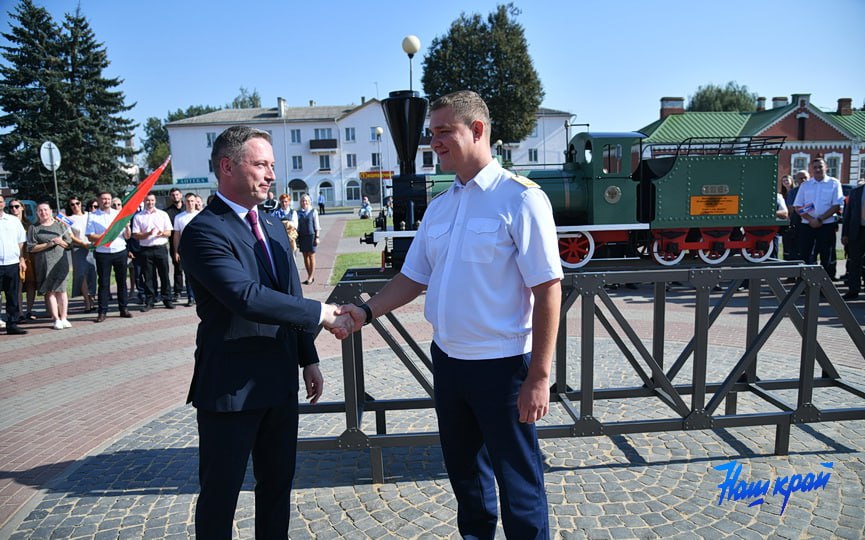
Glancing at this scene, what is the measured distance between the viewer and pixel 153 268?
1034cm

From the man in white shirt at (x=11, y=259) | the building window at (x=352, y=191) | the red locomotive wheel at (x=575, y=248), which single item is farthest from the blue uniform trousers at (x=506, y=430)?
the building window at (x=352, y=191)

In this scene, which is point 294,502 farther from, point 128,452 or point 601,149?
point 601,149

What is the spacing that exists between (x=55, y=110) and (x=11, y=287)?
37539 millimetres

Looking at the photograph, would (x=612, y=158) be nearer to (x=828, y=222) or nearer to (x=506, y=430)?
(x=828, y=222)

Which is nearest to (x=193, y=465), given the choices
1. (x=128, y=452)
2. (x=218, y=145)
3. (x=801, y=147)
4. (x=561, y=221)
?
(x=128, y=452)

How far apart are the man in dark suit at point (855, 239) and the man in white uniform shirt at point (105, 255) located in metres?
12.3

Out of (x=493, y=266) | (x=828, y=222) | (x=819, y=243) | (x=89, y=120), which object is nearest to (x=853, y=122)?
(x=819, y=243)

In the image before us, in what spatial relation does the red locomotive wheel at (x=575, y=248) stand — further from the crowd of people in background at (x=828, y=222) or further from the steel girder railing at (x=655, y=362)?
the steel girder railing at (x=655, y=362)

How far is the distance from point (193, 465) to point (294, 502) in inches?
40.6

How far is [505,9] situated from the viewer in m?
45.4

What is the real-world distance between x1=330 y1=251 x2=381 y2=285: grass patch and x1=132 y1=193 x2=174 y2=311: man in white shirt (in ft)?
13.0

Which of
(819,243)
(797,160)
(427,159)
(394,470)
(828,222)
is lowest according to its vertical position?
(394,470)

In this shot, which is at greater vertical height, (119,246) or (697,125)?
(697,125)

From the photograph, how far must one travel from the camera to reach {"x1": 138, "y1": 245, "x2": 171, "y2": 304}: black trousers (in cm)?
998
